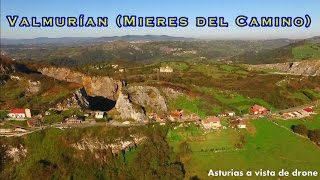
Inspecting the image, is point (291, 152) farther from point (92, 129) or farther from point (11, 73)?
point (11, 73)

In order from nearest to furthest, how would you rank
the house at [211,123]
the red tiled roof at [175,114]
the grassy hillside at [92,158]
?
the grassy hillside at [92,158] < the house at [211,123] < the red tiled roof at [175,114]

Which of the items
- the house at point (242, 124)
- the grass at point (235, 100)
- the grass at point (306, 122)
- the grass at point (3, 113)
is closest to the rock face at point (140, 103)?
the grass at point (235, 100)

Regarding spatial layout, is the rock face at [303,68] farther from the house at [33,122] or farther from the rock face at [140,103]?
the house at [33,122]

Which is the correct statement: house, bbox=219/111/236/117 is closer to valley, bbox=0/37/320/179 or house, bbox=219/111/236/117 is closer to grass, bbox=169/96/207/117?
valley, bbox=0/37/320/179

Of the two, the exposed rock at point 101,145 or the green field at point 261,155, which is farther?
the exposed rock at point 101,145

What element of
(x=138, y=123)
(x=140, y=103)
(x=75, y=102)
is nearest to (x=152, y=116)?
(x=138, y=123)

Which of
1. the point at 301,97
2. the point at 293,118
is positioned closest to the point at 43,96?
the point at 293,118
